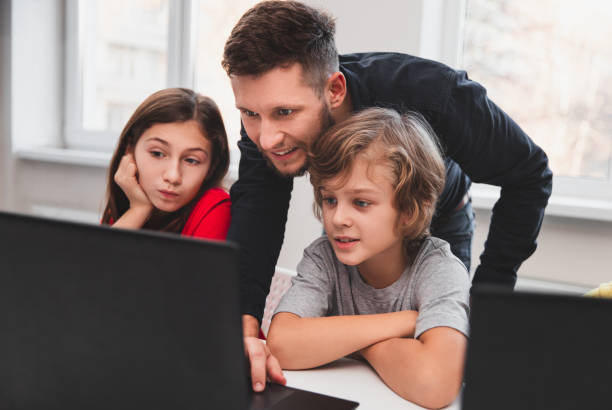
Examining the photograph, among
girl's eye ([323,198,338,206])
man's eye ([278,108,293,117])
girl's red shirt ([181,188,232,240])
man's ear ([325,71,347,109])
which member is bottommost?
girl's red shirt ([181,188,232,240])

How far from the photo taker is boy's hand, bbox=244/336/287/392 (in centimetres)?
77

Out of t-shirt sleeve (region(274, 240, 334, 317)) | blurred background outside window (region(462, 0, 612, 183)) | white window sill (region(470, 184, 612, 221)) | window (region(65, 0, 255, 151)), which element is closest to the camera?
t-shirt sleeve (region(274, 240, 334, 317))

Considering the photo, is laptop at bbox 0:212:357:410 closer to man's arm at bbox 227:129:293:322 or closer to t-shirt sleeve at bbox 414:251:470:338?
t-shirt sleeve at bbox 414:251:470:338

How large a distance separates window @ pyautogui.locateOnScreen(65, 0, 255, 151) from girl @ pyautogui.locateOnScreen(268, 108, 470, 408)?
1.61 m

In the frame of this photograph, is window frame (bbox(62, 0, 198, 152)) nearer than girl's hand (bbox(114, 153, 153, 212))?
No

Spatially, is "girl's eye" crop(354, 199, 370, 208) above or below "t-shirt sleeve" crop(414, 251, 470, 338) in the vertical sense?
above

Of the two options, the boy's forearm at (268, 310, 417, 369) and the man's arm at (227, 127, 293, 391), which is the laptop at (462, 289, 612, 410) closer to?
the boy's forearm at (268, 310, 417, 369)

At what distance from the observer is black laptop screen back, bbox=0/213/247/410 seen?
0.44 m

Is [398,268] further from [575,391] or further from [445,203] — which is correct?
[575,391]

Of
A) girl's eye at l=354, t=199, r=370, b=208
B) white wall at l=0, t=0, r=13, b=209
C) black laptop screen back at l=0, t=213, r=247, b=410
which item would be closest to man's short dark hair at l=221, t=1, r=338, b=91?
girl's eye at l=354, t=199, r=370, b=208

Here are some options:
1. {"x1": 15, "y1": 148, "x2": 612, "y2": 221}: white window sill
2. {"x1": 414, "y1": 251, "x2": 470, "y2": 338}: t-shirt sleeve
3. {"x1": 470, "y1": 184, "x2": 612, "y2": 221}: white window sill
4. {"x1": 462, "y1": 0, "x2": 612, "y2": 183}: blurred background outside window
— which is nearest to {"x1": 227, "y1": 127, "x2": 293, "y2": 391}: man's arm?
{"x1": 414, "y1": 251, "x2": 470, "y2": 338}: t-shirt sleeve

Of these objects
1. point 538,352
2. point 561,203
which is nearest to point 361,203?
point 538,352

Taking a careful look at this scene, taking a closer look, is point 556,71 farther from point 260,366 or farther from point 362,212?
point 260,366

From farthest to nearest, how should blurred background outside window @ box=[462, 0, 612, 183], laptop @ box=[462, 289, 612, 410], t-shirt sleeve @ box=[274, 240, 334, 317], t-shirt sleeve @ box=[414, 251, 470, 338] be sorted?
1. blurred background outside window @ box=[462, 0, 612, 183]
2. t-shirt sleeve @ box=[274, 240, 334, 317]
3. t-shirt sleeve @ box=[414, 251, 470, 338]
4. laptop @ box=[462, 289, 612, 410]
